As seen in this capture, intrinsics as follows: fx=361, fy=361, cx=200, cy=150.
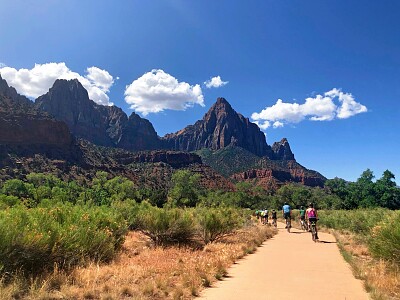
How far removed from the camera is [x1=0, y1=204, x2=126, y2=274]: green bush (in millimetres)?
7566

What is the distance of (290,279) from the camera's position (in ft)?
28.1

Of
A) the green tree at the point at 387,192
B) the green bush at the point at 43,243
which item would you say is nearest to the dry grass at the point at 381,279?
the green bush at the point at 43,243

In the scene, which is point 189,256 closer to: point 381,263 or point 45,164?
point 381,263

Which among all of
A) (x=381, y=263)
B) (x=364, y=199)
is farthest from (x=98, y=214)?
(x=364, y=199)

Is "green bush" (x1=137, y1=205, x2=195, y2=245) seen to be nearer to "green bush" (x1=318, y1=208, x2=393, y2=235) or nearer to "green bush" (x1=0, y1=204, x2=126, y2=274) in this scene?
"green bush" (x1=0, y1=204, x2=126, y2=274)

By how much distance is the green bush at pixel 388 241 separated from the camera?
837 centimetres

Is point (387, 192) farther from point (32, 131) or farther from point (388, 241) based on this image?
point (32, 131)

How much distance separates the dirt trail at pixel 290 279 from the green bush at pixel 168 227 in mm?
3595

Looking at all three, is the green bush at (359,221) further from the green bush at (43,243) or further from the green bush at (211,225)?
the green bush at (43,243)

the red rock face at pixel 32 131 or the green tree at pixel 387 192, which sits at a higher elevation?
the red rock face at pixel 32 131

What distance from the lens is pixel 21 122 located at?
136m

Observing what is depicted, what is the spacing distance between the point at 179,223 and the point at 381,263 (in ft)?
27.5

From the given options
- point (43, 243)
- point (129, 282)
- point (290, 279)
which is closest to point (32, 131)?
point (43, 243)

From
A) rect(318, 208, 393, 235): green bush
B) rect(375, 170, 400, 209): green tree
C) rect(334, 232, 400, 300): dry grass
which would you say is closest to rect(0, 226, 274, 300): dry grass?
rect(334, 232, 400, 300): dry grass
